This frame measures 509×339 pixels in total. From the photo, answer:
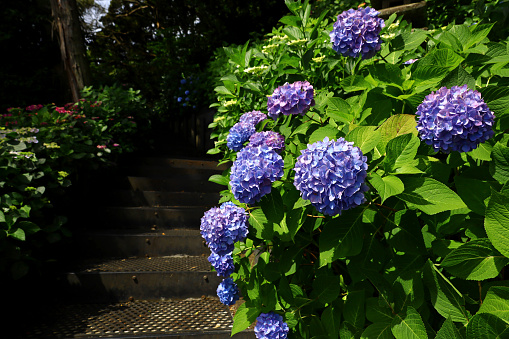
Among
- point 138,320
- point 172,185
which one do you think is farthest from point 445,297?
point 172,185

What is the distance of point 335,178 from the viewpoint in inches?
32.1

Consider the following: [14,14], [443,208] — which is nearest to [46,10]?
[14,14]

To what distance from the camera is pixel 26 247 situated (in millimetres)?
2482

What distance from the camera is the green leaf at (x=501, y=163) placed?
31.6 inches

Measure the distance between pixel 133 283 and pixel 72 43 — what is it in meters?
5.30

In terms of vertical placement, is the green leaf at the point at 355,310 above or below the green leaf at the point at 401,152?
below

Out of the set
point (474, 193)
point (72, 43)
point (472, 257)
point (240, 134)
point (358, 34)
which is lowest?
point (472, 257)

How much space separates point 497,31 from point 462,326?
197 cm

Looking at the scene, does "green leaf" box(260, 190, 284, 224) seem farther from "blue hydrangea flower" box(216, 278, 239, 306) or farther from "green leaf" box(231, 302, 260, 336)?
"blue hydrangea flower" box(216, 278, 239, 306)

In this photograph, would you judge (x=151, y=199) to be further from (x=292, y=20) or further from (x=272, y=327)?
(x=272, y=327)

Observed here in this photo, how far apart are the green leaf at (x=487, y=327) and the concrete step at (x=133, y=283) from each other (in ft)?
7.32

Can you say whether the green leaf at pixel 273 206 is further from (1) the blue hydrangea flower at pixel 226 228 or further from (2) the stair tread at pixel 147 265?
(2) the stair tread at pixel 147 265

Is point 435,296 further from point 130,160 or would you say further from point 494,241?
point 130,160

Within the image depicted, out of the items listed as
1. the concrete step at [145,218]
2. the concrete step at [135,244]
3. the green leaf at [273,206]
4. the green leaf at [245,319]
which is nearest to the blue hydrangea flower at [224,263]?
the green leaf at [245,319]
